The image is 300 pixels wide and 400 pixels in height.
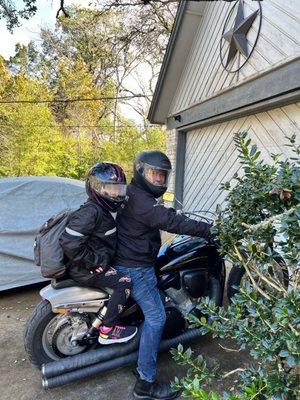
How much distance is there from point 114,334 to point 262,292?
136 centimetres

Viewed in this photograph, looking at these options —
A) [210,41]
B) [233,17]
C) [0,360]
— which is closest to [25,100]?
[210,41]

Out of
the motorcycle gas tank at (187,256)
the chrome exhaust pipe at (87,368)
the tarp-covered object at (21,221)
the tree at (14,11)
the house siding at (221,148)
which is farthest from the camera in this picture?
the tree at (14,11)

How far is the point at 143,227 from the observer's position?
248 cm

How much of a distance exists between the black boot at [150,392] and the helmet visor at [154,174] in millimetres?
1451

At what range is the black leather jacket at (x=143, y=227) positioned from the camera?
7.77ft

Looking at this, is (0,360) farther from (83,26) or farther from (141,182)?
(83,26)

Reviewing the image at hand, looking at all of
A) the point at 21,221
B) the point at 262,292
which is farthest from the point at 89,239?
the point at 21,221

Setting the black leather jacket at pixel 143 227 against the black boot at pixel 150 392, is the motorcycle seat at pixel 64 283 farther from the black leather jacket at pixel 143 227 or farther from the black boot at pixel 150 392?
the black boot at pixel 150 392

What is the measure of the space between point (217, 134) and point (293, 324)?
433cm

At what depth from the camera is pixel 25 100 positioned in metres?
10.8

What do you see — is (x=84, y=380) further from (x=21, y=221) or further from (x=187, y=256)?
(x=21, y=221)

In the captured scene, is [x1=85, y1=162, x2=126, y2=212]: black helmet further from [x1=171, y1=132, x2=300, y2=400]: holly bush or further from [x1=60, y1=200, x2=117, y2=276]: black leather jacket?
[x1=171, y1=132, x2=300, y2=400]: holly bush

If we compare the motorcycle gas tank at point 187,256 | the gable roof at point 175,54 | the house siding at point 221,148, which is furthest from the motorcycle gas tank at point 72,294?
the gable roof at point 175,54

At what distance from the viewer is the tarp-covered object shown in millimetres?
3820
